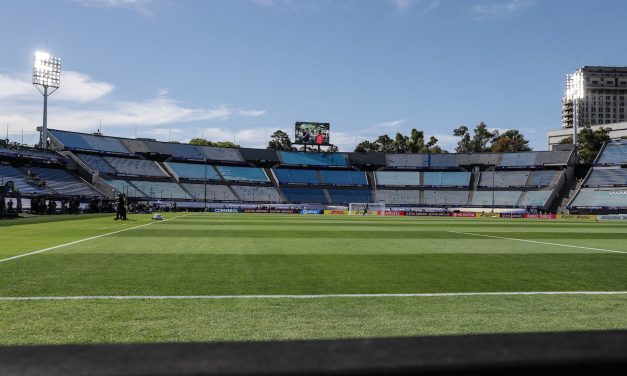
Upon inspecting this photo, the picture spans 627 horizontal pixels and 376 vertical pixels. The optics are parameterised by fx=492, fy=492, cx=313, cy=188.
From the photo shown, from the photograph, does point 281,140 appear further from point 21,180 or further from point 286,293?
point 286,293

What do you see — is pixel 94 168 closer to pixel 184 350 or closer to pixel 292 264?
pixel 292 264

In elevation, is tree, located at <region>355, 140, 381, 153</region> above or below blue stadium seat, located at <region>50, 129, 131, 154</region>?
above

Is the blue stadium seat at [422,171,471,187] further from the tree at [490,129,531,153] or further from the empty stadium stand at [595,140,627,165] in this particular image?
the tree at [490,129,531,153]

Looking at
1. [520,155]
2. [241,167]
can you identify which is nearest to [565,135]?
[520,155]

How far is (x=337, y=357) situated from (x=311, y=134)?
104828 millimetres

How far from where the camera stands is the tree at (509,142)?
143 m

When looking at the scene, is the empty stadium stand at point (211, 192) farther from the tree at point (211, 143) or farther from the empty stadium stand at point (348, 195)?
the tree at point (211, 143)

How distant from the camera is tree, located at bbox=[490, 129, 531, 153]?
469 feet

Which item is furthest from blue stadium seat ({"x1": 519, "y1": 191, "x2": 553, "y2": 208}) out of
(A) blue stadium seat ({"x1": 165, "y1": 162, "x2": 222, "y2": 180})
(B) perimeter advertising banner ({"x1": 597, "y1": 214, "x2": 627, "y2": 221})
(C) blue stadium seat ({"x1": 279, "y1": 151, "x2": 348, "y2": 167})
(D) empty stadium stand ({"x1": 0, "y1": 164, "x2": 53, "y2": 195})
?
(D) empty stadium stand ({"x1": 0, "y1": 164, "x2": 53, "y2": 195})

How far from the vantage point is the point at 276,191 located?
95000 mm

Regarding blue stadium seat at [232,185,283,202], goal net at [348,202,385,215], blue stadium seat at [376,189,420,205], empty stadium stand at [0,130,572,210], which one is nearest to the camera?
goal net at [348,202,385,215]

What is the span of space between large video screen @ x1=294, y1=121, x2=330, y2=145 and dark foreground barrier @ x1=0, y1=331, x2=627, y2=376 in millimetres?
103874

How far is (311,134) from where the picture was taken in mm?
105375

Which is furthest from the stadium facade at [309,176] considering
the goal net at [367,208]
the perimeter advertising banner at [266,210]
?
the goal net at [367,208]
